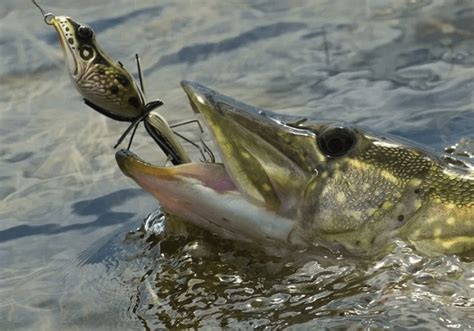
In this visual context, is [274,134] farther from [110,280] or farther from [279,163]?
[110,280]

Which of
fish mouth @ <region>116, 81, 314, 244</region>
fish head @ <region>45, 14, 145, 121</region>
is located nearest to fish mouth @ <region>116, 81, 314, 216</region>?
fish mouth @ <region>116, 81, 314, 244</region>

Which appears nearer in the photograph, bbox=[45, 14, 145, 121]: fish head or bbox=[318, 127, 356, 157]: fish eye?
bbox=[318, 127, 356, 157]: fish eye

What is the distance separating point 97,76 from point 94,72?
2 centimetres

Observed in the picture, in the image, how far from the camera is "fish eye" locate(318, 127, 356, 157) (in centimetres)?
331

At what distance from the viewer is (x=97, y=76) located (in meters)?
3.50

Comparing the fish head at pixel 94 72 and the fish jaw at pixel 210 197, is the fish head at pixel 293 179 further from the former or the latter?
the fish head at pixel 94 72

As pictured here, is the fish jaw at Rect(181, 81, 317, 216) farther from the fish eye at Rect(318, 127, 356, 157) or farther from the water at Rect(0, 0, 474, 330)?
the water at Rect(0, 0, 474, 330)

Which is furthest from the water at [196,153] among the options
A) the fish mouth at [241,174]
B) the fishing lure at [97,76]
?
the fishing lure at [97,76]

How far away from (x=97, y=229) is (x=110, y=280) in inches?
26.0

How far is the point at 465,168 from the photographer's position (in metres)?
3.45

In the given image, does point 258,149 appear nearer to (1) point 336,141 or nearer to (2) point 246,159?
(2) point 246,159

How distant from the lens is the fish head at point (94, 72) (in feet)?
11.3

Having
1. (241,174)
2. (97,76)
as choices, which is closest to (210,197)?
(241,174)

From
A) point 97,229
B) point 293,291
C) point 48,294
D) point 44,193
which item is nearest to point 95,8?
point 44,193
